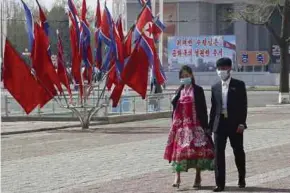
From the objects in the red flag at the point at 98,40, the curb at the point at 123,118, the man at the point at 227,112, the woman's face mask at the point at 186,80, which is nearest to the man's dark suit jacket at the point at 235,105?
the man at the point at 227,112

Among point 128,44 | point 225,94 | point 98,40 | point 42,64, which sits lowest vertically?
point 225,94

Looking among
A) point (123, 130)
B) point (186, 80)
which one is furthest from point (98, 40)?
point (186, 80)

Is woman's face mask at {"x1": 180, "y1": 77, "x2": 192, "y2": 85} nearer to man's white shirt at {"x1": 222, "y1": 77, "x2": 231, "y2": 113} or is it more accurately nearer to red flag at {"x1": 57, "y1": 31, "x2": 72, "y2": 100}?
man's white shirt at {"x1": 222, "y1": 77, "x2": 231, "y2": 113}

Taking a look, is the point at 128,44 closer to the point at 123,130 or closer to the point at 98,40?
the point at 98,40

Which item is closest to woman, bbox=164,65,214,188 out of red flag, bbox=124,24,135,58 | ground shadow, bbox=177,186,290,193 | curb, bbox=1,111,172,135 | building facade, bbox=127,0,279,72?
ground shadow, bbox=177,186,290,193

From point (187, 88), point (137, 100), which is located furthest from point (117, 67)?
point (187, 88)

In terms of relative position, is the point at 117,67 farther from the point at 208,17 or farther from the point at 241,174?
the point at 208,17

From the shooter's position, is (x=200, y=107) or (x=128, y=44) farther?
(x=128, y=44)

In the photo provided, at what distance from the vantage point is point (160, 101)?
96.3 ft

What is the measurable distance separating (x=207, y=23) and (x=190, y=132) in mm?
74288

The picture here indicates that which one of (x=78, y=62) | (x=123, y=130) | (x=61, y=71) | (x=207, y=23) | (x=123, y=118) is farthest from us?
(x=207, y=23)

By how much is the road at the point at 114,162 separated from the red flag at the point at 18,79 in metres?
1.06

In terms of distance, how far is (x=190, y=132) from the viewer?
1091 cm

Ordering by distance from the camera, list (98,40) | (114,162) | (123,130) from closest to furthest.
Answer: (114,162) < (123,130) < (98,40)
